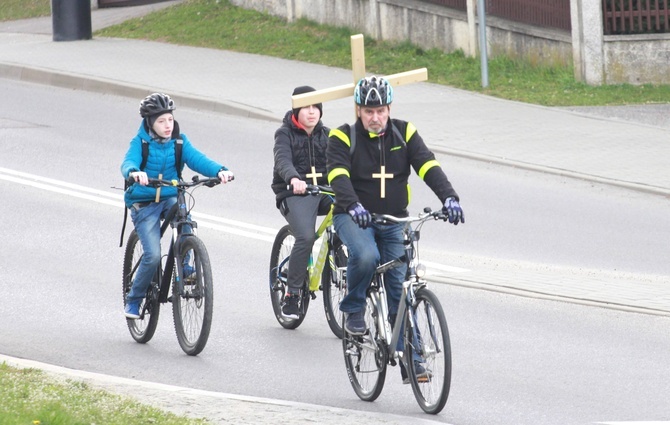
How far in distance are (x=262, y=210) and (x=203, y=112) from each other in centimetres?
599

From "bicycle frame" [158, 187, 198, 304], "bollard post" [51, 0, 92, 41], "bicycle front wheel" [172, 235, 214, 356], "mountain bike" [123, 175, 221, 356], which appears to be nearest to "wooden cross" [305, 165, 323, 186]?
"mountain bike" [123, 175, 221, 356]

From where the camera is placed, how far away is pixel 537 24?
70.6 feet

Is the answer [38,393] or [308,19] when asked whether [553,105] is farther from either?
[38,393]

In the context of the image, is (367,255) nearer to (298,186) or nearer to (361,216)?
(361,216)

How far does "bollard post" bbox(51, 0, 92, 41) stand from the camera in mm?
25094

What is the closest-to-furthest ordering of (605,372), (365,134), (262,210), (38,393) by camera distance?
(38,393), (365,134), (605,372), (262,210)

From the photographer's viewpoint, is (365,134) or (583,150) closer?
(365,134)

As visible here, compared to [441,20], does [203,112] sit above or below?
below

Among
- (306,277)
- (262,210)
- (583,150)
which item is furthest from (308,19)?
(306,277)

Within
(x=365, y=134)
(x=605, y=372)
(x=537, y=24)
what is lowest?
(x=605, y=372)

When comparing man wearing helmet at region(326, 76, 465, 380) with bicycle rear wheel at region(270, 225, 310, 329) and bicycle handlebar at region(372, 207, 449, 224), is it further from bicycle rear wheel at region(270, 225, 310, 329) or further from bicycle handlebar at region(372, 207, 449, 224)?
bicycle rear wheel at region(270, 225, 310, 329)

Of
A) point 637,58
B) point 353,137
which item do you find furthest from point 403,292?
point 637,58

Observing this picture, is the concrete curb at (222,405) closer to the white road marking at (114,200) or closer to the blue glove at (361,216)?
the blue glove at (361,216)

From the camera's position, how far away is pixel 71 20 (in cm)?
2527
